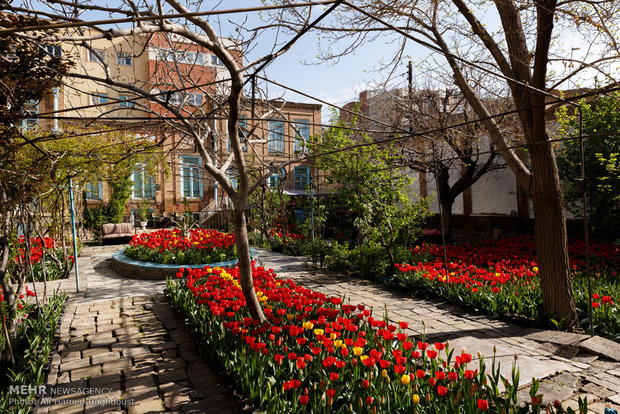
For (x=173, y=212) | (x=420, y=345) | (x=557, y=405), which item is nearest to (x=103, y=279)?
(x=420, y=345)

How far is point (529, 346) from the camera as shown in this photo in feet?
13.6

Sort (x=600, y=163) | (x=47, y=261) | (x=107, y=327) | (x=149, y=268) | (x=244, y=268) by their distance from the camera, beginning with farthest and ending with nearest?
(x=47, y=261) → (x=149, y=268) → (x=600, y=163) → (x=107, y=327) → (x=244, y=268)

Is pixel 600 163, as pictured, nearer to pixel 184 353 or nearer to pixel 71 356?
pixel 184 353

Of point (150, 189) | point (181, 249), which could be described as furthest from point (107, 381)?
point (150, 189)

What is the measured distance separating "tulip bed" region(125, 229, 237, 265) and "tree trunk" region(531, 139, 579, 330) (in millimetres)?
6118

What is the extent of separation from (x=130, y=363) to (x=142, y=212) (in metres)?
15.9

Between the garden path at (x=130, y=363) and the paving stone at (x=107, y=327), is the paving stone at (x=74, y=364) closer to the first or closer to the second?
the garden path at (x=130, y=363)

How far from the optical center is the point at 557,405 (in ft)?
7.46

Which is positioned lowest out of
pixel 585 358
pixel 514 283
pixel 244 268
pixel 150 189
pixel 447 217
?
pixel 585 358

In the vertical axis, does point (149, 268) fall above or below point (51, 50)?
below

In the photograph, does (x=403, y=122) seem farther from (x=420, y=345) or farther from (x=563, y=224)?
(x=420, y=345)

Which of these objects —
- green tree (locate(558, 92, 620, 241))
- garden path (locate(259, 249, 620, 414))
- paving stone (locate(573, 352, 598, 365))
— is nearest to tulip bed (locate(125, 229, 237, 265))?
garden path (locate(259, 249, 620, 414))

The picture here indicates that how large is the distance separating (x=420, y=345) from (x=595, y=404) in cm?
147

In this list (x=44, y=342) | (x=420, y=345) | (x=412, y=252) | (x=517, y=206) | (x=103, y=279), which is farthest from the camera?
(x=517, y=206)
